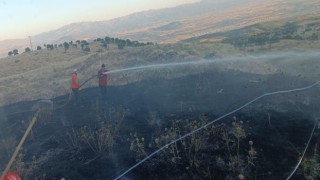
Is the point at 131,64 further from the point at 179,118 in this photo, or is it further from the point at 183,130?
the point at 183,130

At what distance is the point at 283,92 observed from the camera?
43.7 feet

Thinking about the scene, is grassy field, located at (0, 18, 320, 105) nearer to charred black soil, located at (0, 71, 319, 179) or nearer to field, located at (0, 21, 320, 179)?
field, located at (0, 21, 320, 179)

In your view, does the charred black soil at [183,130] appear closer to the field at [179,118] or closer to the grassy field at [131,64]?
the field at [179,118]

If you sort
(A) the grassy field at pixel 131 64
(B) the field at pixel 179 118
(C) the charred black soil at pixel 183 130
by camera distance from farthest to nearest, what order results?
(A) the grassy field at pixel 131 64, (B) the field at pixel 179 118, (C) the charred black soil at pixel 183 130

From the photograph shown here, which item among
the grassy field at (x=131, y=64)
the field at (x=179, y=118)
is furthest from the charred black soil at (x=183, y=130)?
the grassy field at (x=131, y=64)

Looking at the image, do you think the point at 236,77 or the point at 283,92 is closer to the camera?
the point at 283,92

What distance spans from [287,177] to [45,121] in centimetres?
984

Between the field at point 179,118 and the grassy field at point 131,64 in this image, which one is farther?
the grassy field at point 131,64

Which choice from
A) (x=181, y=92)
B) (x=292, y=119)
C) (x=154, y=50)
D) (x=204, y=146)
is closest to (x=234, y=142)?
(x=204, y=146)

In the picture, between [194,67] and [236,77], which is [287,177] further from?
[194,67]

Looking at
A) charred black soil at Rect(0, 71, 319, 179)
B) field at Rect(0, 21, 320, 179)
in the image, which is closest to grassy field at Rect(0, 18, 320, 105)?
field at Rect(0, 21, 320, 179)

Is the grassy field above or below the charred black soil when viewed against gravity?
above

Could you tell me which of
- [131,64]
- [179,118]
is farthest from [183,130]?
[131,64]

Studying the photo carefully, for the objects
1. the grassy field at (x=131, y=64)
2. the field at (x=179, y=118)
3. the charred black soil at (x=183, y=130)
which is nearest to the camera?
the charred black soil at (x=183, y=130)
